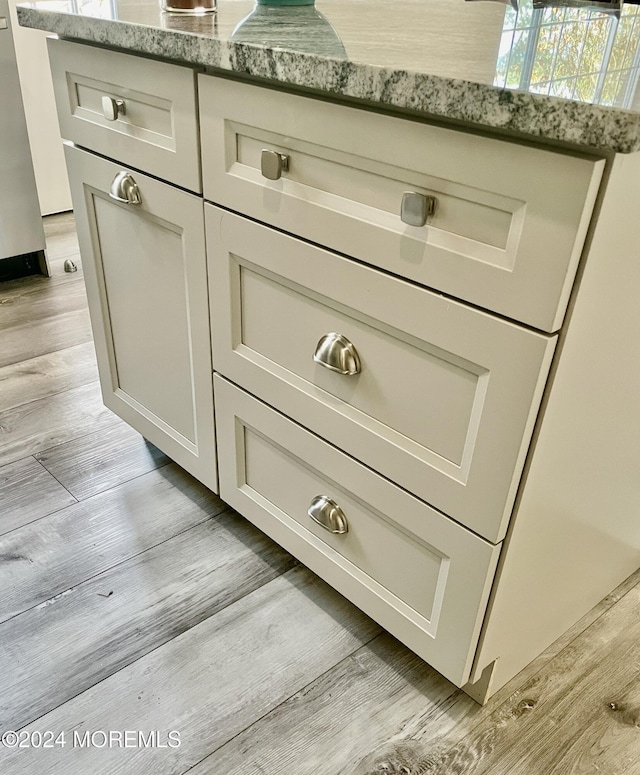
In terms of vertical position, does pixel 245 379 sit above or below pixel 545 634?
above

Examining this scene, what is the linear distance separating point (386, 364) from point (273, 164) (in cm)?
28

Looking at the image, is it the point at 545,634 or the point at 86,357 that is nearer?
the point at 545,634

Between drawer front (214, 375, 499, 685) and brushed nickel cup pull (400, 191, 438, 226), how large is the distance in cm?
35

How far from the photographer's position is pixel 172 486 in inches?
56.1

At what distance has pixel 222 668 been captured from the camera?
3.48ft

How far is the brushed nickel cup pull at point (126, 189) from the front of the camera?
1088mm

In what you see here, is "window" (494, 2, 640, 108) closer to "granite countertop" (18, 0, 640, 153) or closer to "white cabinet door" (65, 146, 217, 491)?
"granite countertop" (18, 0, 640, 153)

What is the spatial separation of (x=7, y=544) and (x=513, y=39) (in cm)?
118

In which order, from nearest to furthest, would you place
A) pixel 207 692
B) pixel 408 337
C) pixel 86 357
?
pixel 408 337
pixel 207 692
pixel 86 357

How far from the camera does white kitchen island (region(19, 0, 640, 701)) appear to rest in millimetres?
623

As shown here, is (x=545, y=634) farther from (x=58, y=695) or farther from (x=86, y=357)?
(x=86, y=357)

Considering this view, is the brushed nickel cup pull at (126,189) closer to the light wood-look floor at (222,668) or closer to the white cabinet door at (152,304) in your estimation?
the white cabinet door at (152,304)

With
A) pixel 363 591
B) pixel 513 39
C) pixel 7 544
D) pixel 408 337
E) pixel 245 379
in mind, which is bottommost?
pixel 7 544

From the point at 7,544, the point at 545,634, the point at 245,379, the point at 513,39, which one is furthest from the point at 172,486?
the point at 513,39
